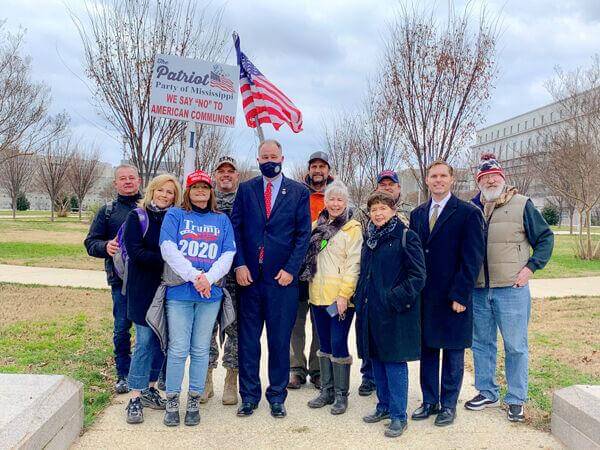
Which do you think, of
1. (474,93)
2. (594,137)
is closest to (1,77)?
(474,93)

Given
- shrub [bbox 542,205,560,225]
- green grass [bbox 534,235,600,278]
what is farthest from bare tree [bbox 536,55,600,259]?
shrub [bbox 542,205,560,225]

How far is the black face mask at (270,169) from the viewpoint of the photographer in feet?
14.5

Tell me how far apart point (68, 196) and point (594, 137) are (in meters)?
46.6

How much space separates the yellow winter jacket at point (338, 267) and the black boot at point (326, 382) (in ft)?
1.77

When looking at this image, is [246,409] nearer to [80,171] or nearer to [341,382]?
[341,382]

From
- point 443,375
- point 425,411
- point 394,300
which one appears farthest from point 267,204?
point 425,411

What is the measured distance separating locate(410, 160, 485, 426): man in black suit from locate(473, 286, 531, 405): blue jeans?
1.32 feet

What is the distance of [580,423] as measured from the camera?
349cm

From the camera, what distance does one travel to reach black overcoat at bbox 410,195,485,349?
4023 mm

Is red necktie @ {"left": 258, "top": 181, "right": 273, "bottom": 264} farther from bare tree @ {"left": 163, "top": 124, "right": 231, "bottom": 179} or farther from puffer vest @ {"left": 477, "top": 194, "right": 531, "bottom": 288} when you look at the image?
bare tree @ {"left": 163, "top": 124, "right": 231, "bottom": 179}

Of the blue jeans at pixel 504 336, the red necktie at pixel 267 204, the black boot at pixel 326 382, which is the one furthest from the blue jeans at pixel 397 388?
the red necktie at pixel 267 204

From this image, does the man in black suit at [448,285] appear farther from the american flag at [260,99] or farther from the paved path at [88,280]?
the paved path at [88,280]

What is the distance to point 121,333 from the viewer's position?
466 centimetres

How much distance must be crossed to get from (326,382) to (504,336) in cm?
158
